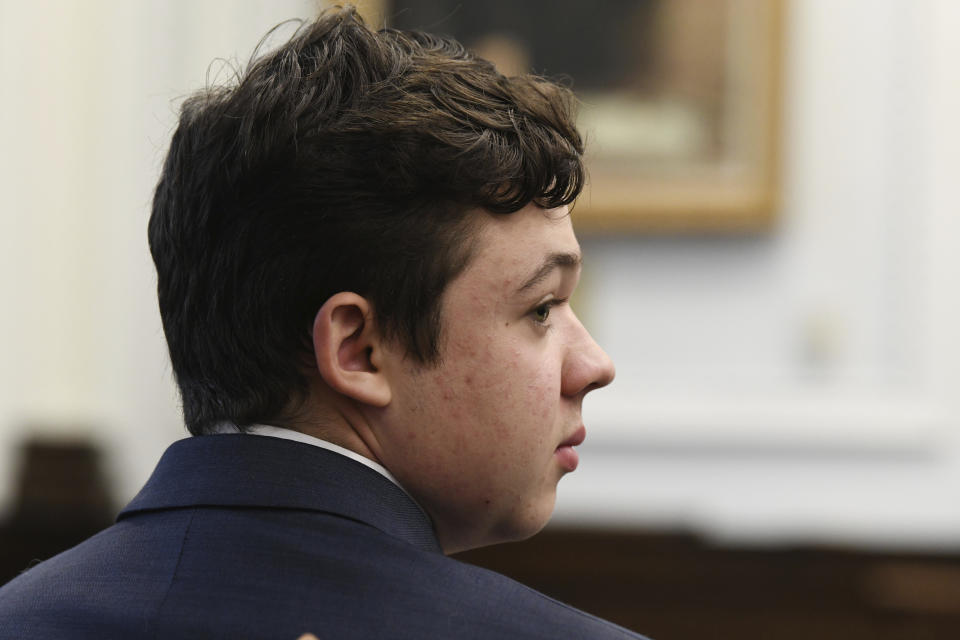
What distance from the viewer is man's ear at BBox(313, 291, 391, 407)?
1.46m

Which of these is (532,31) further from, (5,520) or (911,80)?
(5,520)

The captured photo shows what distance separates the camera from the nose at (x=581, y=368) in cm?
160

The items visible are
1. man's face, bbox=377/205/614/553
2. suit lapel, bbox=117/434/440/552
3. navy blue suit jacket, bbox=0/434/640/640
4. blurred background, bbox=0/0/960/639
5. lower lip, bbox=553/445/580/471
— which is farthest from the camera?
blurred background, bbox=0/0/960/639

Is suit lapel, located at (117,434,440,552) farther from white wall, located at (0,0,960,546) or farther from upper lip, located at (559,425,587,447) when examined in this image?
white wall, located at (0,0,960,546)

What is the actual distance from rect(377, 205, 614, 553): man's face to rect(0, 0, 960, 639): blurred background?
3.43 meters

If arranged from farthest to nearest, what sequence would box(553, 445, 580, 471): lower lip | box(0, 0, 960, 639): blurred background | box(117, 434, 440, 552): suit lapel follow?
box(0, 0, 960, 639): blurred background < box(553, 445, 580, 471): lower lip < box(117, 434, 440, 552): suit lapel

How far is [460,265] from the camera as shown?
1.49 m

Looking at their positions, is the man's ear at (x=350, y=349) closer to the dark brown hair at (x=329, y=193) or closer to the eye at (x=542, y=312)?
the dark brown hair at (x=329, y=193)

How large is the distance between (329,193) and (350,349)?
0.61ft

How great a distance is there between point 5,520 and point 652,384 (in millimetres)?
2683

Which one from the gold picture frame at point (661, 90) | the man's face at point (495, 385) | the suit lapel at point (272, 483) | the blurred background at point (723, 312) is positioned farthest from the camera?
the gold picture frame at point (661, 90)

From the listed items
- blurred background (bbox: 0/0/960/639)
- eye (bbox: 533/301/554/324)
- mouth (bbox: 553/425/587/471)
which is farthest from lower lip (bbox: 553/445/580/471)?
blurred background (bbox: 0/0/960/639)

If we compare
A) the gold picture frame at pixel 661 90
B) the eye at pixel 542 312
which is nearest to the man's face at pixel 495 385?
the eye at pixel 542 312

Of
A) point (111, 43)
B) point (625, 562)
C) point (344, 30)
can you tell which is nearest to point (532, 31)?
point (111, 43)
